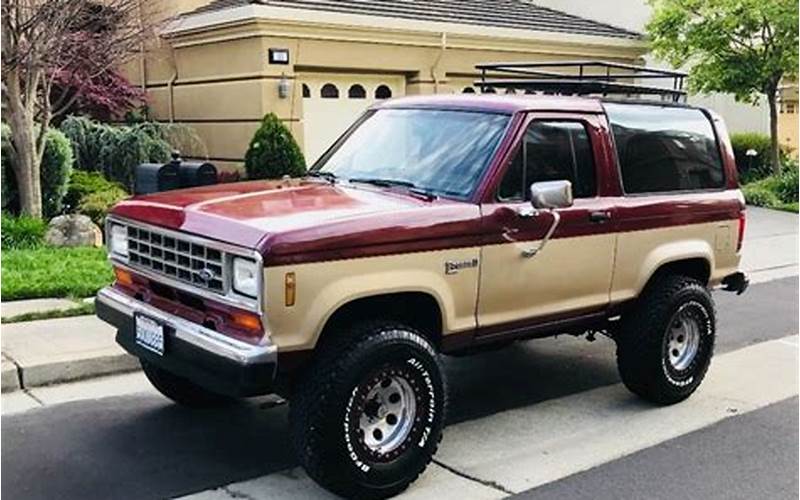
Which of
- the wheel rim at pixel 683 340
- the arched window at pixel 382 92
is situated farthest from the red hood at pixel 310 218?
the arched window at pixel 382 92

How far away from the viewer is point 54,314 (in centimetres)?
774

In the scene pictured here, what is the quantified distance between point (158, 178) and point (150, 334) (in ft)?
11.0

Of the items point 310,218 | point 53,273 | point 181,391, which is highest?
point 310,218

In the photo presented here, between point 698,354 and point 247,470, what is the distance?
3295 mm

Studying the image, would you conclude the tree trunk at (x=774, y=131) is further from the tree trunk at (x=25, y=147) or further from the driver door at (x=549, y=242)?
the driver door at (x=549, y=242)

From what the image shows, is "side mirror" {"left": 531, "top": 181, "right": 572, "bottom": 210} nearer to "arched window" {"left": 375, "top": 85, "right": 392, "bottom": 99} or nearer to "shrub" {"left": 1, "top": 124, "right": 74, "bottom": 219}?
"shrub" {"left": 1, "top": 124, "right": 74, "bottom": 219}

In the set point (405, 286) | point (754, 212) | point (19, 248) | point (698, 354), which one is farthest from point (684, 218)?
point (754, 212)

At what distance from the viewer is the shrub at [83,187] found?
12.5m

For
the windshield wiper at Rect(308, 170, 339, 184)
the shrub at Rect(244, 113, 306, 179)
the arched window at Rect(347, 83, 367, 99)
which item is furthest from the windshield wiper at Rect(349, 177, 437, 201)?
the arched window at Rect(347, 83, 367, 99)

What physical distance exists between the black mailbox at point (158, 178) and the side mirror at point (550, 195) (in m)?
3.95

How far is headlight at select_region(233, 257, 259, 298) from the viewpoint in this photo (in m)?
4.46

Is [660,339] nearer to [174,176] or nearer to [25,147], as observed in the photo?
[174,176]

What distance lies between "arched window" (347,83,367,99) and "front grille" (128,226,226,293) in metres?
11.1

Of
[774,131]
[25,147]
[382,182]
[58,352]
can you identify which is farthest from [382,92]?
[382,182]
